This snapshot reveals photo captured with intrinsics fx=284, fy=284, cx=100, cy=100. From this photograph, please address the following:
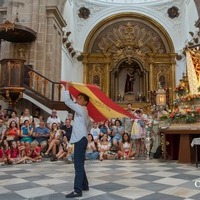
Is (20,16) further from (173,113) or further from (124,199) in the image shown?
(124,199)

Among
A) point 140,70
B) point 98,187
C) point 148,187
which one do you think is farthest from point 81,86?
point 140,70

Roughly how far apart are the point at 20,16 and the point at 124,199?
37.3ft

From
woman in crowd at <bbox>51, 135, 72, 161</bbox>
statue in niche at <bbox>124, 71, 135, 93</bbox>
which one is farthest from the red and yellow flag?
statue in niche at <bbox>124, 71, 135, 93</bbox>

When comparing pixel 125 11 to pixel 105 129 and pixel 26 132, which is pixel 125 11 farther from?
pixel 26 132

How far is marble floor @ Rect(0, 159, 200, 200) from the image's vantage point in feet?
11.7

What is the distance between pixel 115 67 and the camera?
21516 millimetres

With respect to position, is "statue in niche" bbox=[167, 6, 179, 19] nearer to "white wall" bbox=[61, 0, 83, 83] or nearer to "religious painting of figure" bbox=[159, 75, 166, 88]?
"religious painting of figure" bbox=[159, 75, 166, 88]

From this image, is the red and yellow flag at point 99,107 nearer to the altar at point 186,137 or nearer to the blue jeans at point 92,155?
the altar at point 186,137

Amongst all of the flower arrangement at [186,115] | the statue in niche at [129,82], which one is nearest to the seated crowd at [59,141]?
the flower arrangement at [186,115]

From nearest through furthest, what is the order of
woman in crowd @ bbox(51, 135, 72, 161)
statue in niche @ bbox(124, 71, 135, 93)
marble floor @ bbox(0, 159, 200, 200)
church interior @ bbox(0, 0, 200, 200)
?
marble floor @ bbox(0, 159, 200, 200)
church interior @ bbox(0, 0, 200, 200)
woman in crowd @ bbox(51, 135, 72, 161)
statue in niche @ bbox(124, 71, 135, 93)

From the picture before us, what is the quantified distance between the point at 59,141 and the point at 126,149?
1.96 meters

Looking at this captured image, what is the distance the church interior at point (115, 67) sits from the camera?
4635 millimetres

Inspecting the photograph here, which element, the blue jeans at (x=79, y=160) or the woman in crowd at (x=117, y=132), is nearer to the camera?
the blue jeans at (x=79, y=160)

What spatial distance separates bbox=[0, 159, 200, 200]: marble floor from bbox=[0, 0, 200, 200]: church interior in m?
0.01
